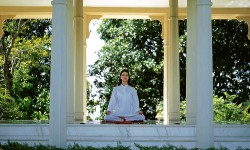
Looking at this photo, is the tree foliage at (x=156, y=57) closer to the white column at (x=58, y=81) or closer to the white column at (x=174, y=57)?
the white column at (x=174, y=57)

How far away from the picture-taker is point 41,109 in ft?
93.9

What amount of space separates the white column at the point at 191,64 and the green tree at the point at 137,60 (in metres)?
13.3

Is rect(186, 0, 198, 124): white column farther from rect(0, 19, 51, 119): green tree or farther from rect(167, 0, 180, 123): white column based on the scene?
rect(0, 19, 51, 119): green tree

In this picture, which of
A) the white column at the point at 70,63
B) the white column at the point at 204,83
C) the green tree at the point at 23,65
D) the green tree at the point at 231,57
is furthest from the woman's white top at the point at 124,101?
the green tree at the point at 231,57

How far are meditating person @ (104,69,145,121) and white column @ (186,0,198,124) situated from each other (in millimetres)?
1563

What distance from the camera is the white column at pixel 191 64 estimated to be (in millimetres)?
15281

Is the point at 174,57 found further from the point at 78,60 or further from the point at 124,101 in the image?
the point at 78,60

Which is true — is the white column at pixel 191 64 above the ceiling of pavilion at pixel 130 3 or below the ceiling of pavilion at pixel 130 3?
below

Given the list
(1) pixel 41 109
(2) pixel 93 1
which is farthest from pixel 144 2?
(1) pixel 41 109

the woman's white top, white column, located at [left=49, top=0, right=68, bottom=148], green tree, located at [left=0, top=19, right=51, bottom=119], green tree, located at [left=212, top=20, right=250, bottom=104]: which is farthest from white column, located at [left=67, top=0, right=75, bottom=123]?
green tree, located at [left=212, top=20, right=250, bottom=104]

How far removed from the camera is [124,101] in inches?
639

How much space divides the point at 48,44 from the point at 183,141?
54.8 feet

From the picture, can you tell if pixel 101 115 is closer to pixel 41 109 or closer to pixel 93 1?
pixel 41 109

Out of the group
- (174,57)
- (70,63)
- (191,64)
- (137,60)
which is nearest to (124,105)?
(70,63)
